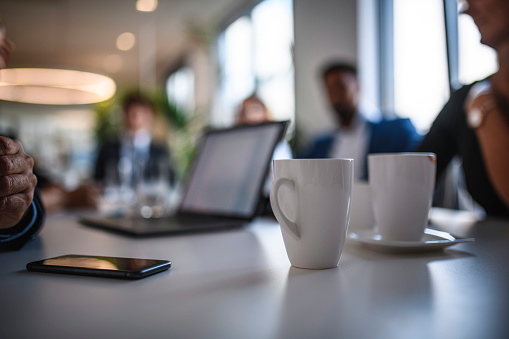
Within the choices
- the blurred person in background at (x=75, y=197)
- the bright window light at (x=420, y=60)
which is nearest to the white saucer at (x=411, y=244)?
the blurred person in background at (x=75, y=197)

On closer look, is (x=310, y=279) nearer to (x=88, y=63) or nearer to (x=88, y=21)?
(x=88, y=21)

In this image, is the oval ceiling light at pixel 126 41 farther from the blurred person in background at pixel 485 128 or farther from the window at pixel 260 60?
the blurred person in background at pixel 485 128

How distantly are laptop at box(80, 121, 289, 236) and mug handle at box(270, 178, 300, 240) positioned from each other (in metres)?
0.33

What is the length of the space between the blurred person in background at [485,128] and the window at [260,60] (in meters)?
2.65

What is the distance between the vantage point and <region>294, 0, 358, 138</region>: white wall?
3426 millimetres

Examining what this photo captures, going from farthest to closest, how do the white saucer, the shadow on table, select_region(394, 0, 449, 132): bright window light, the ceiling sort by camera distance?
the ceiling < select_region(394, 0, 449, 132): bright window light < the white saucer < the shadow on table

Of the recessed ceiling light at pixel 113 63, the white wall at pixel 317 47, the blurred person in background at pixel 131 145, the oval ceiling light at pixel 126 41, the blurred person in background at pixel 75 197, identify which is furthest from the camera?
the recessed ceiling light at pixel 113 63

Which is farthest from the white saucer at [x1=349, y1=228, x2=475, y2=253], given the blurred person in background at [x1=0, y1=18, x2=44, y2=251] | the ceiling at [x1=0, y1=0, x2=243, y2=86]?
the ceiling at [x1=0, y1=0, x2=243, y2=86]

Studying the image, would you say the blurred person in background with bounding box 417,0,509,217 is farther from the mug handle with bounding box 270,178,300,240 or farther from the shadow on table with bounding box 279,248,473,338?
the mug handle with bounding box 270,178,300,240

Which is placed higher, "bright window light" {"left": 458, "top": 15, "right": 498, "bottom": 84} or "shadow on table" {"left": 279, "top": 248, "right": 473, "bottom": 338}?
"bright window light" {"left": 458, "top": 15, "right": 498, "bottom": 84}

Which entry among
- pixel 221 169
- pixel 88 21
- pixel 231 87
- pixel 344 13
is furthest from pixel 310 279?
pixel 88 21

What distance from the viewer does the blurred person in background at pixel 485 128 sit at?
98cm

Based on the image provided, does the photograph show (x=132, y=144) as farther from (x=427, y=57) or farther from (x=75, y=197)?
(x=427, y=57)

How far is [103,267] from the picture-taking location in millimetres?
461
